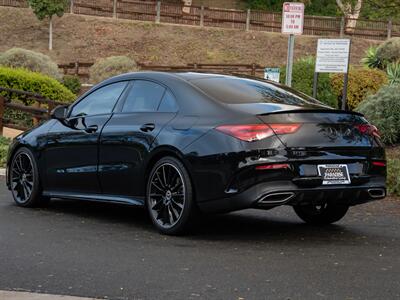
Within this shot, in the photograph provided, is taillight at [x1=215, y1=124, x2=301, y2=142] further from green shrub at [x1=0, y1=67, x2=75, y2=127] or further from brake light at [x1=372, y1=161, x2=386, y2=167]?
green shrub at [x1=0, y1=67, x2=75, y2=127]

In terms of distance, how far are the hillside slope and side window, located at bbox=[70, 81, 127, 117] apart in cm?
3596

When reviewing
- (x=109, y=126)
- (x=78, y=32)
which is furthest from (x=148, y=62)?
(x=109, y=126)

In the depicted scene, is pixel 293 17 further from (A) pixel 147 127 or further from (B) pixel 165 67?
(B) pixel 165 67

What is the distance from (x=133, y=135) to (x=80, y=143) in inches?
35.7

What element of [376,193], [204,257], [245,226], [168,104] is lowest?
[245,226]

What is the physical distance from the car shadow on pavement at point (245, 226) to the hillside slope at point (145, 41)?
117 ft

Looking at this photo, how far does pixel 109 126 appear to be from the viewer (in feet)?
26.1

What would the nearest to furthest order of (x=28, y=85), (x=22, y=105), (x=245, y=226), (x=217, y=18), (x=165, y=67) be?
(x=245, y=226) < (x=22, y=105) < (x=28, y=85) < (x=165, y=67) < (x=217, y=18)

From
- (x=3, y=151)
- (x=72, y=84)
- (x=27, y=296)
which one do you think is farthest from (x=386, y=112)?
(x=72, y=84)

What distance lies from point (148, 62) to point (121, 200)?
37030mm

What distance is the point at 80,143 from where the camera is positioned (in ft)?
27.1

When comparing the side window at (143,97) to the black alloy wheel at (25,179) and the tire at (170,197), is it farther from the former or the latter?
the black alloy wheel at (25,179)

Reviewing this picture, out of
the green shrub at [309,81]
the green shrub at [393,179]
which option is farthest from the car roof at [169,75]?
the green shrub at [309,81]

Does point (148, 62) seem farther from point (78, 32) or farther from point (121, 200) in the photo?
point (121, 200)
